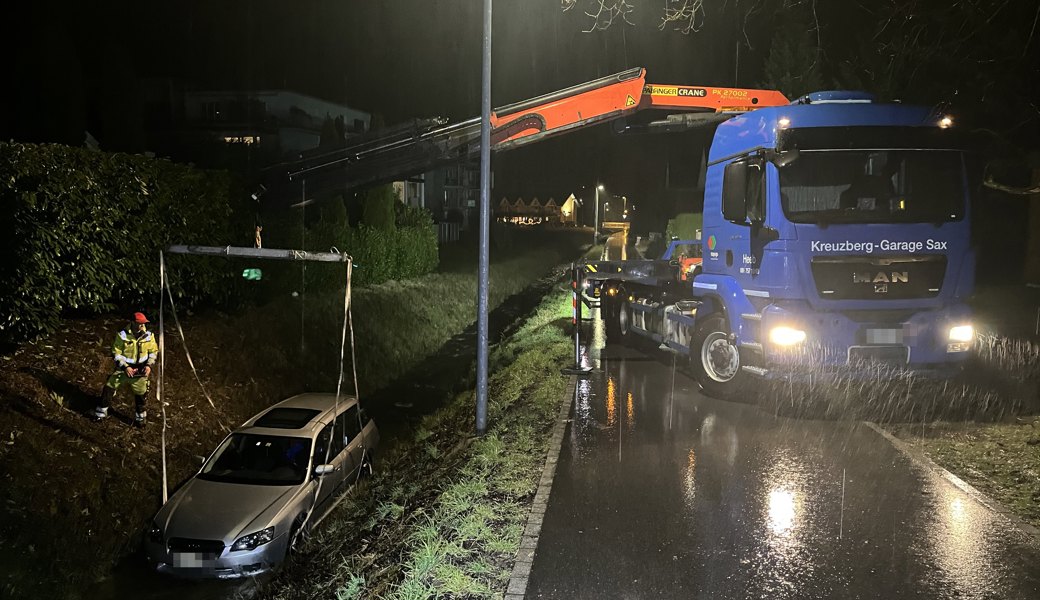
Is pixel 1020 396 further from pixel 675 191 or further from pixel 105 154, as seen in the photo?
pixel 675 191

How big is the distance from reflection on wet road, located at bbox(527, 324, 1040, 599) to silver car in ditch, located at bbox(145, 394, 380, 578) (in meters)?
2.91

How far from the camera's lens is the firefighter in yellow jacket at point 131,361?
30.2 feet

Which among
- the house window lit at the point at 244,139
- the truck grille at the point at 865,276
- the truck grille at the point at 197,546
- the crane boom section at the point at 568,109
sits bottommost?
the truck grille at the point at 197,546

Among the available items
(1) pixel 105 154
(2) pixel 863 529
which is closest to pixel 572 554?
(2) pixel 863 529

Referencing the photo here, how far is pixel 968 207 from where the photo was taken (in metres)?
8.39

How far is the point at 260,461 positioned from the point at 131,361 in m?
2.44

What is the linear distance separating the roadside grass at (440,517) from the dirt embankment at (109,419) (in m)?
2.41

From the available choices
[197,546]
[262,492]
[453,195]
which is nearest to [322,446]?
[262,492]

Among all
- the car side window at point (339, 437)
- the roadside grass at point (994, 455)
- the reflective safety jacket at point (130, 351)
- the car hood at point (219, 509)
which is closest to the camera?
the roadside grass at point (994, 455)

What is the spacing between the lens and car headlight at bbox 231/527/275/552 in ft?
23.0

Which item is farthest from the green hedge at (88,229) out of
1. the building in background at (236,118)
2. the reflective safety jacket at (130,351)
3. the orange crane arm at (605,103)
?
the building in background at (236,118)

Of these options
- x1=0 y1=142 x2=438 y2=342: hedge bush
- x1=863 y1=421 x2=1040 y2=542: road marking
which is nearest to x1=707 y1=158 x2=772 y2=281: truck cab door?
x1=863 y1=421 x2=1040 y2=542: road marking

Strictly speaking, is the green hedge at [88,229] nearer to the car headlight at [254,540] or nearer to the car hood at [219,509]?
the car hood at [219,509]

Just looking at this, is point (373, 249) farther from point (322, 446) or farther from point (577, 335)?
point (322, 446)
